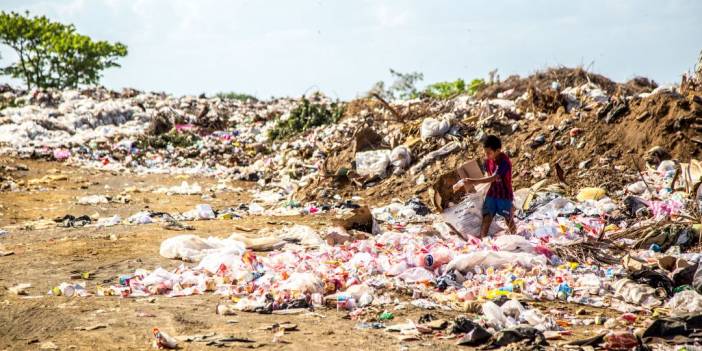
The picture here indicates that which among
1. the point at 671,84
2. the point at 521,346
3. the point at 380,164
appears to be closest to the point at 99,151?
the point at 380,164

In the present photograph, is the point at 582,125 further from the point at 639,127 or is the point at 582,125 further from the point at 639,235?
the point at 639,235

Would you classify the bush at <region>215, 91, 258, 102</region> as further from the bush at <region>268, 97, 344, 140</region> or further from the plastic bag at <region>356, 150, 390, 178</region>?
the plastic bag at <region>356, 150, 390, 178</region>

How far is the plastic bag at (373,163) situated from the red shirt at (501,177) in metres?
4.91

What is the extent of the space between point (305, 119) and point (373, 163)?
5580 millimetres

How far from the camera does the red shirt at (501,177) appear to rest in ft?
22.0

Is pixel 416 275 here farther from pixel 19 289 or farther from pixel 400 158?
pixel 400 158

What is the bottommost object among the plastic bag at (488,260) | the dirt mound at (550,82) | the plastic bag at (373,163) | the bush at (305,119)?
the plastic bag at (488,260)

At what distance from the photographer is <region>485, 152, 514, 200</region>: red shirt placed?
6.71 meters

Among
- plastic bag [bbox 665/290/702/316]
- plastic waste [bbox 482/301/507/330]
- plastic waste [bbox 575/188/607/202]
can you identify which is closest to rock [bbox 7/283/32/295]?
plastic waste [bbox 482/301/507/330]

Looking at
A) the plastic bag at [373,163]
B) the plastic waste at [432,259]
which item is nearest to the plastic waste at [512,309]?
the plastic waste at [432,259]

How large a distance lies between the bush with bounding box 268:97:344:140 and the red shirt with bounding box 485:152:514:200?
1009cm

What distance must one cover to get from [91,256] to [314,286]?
270 centimetres

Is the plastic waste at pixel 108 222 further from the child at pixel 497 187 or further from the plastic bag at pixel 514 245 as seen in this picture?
the plastic bag at pixel 514 245

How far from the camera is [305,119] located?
17266mm
